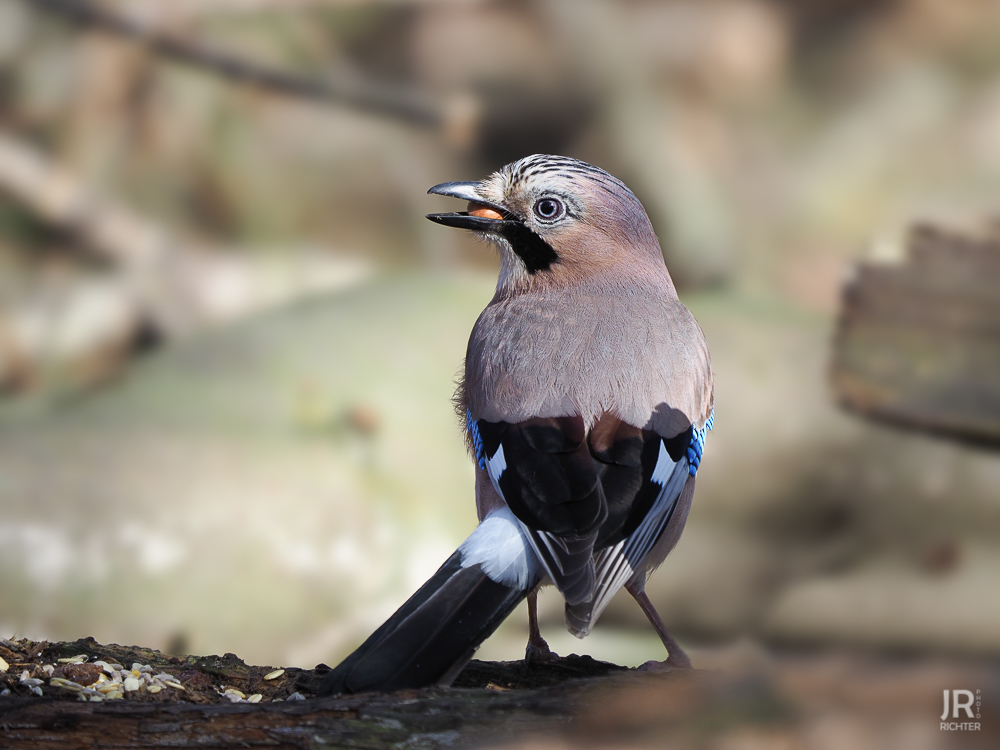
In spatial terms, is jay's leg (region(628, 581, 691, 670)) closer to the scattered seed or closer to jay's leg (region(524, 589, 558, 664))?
jay's leg (region(524, 589, 558, 664))

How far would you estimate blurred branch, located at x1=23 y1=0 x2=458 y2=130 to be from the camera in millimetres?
7938

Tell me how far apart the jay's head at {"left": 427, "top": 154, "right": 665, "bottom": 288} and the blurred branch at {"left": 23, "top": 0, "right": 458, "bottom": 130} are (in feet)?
15.9

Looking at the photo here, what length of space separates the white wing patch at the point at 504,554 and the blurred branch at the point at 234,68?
19.0 feet

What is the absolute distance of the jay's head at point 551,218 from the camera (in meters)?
3.19

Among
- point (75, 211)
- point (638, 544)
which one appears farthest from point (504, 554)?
point (75, 211)

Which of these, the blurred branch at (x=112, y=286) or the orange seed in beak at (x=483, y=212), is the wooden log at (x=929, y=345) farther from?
the orange seed in beak at (x=483, y=212)

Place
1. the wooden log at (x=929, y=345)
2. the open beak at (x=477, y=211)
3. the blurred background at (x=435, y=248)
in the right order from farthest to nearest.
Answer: the wooden log at (x=929, y=345) → the blurred background at (x=435, y=248) → the open beak at (x=477, y=211)

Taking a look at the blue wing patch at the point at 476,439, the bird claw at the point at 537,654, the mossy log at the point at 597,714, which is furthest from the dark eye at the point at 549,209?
the mossy log at the point at 597,714

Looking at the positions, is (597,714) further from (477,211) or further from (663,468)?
(477,211)

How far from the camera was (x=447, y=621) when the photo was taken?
228cm

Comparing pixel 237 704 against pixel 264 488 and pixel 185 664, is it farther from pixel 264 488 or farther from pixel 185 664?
pixel 264 488

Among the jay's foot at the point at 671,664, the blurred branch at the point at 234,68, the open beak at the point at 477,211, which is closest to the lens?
the jay's foot at the point at 671,664

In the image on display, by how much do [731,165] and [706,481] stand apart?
2999 mm

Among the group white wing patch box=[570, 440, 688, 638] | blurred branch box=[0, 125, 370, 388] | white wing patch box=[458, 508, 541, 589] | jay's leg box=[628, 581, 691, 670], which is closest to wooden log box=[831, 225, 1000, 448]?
blurred branch box=[0, 125, 370, 388]
